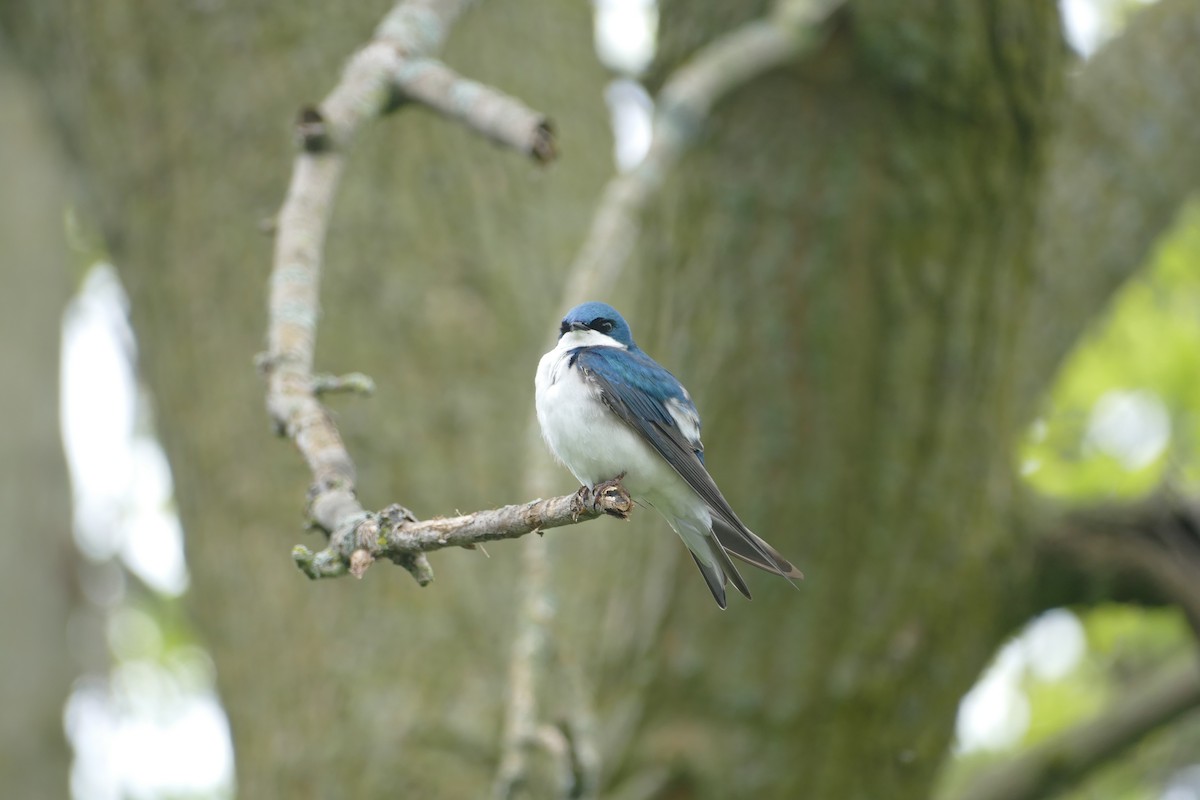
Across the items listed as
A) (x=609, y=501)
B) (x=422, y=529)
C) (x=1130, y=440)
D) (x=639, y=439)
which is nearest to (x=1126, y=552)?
(x=639, y=439)

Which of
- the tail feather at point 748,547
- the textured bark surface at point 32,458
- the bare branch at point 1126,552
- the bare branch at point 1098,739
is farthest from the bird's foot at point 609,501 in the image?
the textured bark surface at point 32,458

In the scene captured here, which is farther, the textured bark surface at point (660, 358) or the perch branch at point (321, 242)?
the textured bark surface at point (660, 358)

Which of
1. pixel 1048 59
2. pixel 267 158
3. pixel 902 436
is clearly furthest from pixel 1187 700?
pixel 267 158

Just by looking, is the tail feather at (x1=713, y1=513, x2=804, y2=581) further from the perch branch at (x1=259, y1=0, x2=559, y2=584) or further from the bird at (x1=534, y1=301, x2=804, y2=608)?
the perch branch at (x1=259, y1=0, x2=559, y2=584)

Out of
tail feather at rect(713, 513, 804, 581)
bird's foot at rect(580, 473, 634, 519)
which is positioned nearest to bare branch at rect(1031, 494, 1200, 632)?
tail feather at rect(713, 513, 804, 581)

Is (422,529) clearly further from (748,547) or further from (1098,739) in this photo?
(1098,739)

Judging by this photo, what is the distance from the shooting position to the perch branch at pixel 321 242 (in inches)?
82.0

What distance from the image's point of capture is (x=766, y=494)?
→ 14.3ft

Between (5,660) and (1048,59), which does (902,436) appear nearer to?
(1048,59)

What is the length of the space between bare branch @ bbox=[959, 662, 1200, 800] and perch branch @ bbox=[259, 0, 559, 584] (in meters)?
3.50

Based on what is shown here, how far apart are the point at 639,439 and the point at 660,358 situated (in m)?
1.40

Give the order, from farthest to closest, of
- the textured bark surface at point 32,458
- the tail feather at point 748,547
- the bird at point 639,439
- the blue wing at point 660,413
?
the textured bark surface at point 32,458 → the bird at point 639,439 → the blue wing at point 660,413 → the tail feather at point 748,547

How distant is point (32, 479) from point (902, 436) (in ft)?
16.7

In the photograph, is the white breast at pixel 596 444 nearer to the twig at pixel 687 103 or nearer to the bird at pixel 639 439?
the bird at pixel 639 439
